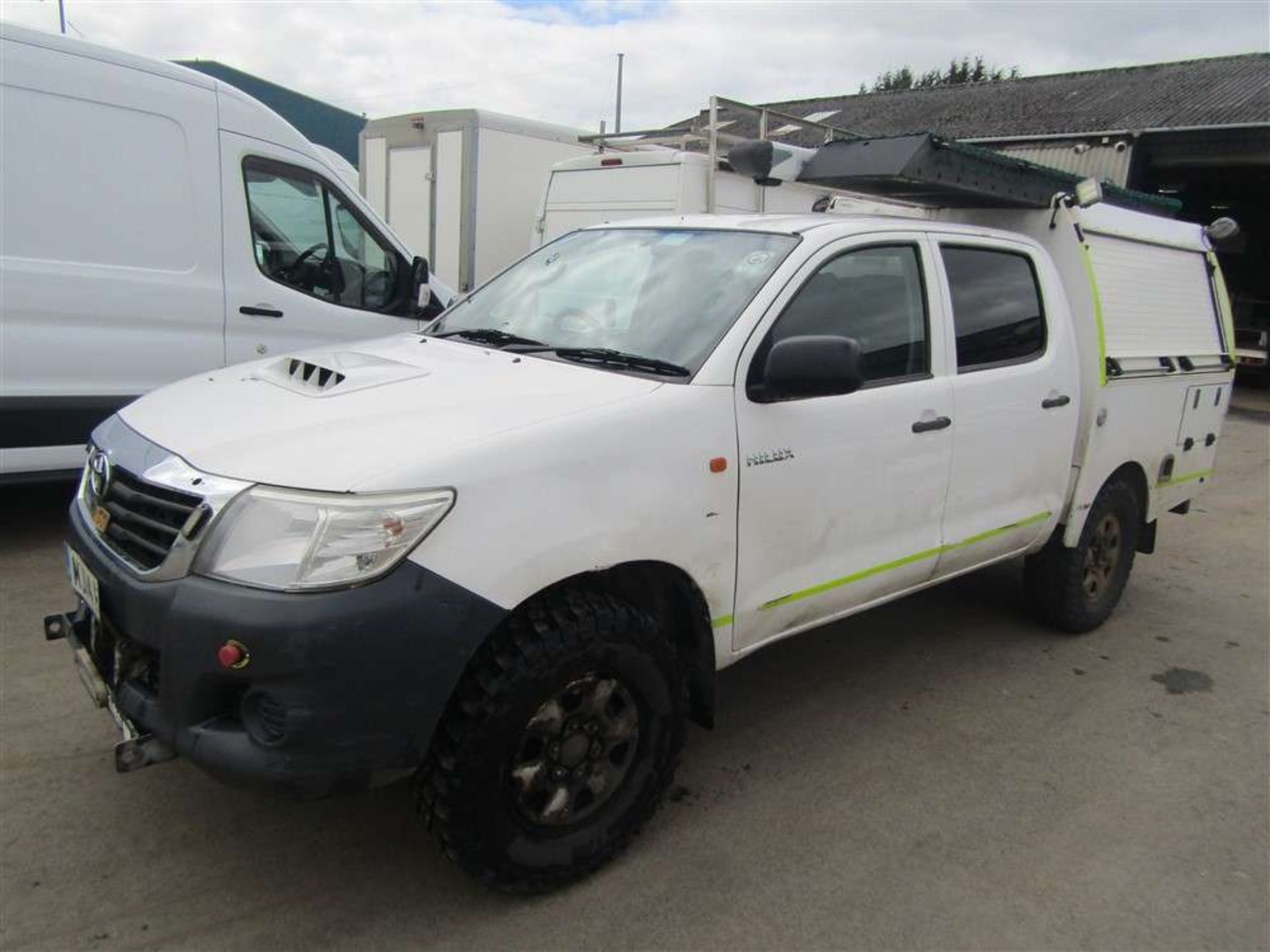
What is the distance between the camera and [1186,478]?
17.9ft

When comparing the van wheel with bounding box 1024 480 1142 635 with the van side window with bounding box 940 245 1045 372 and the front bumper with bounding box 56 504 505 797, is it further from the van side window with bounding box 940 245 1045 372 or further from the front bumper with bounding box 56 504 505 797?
the front bumper with bounding box 56 504 505 797

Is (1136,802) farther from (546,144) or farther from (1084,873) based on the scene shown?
(546,144)

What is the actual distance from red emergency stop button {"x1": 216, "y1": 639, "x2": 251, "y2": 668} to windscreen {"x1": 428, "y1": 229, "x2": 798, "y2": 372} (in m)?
1.42

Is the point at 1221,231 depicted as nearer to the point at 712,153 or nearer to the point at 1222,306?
the point at 1222,306

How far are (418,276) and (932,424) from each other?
147 inches

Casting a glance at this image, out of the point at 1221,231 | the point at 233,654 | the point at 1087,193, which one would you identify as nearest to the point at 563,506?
the point at 233,654

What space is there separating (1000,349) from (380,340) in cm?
251

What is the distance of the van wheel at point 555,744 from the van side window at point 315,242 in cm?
405

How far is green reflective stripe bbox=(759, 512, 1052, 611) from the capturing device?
3.21 metres

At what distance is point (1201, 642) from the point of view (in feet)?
16.6

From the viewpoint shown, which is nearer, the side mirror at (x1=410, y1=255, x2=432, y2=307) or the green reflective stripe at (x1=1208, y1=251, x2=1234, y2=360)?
the green reflective stripe at (x1=1208, y1=251, x2=1234, y2=360)

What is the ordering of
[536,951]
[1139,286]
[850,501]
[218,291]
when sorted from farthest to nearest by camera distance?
[218,291] → [1139,286] → [850,501] → [536,951]

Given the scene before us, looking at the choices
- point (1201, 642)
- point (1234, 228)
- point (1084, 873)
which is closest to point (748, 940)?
point (1084, 873)

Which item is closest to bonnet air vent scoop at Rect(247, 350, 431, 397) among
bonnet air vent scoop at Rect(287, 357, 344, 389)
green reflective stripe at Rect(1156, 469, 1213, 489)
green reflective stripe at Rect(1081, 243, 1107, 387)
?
bonnet air vent scoop at Rect(287, 357, 344, 389)
